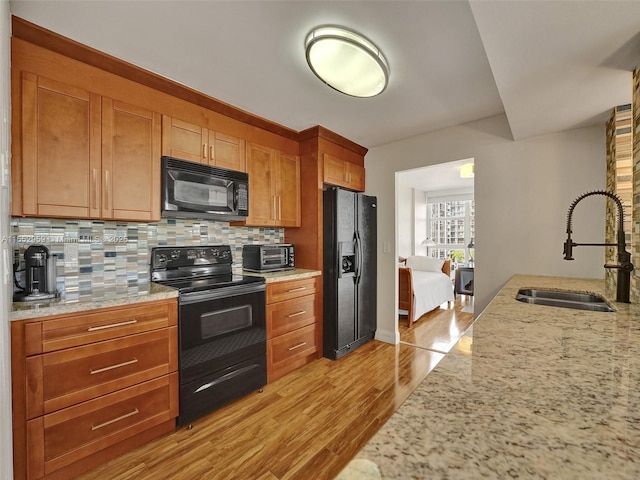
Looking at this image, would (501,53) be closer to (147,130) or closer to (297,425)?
(147,130)

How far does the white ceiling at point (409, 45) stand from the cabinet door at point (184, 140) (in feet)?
0.99

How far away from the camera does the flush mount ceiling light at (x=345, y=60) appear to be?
4.92 ft

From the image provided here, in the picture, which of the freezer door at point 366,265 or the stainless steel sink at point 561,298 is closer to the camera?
the stainless steel sink at point 561,298

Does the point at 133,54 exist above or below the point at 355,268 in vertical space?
above

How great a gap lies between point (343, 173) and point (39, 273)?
8.75 feet

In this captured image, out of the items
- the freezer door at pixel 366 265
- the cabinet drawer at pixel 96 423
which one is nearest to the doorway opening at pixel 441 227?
the freezer door at pixel 366 265

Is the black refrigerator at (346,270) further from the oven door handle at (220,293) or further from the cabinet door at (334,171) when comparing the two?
the oven door handle at (220,293)

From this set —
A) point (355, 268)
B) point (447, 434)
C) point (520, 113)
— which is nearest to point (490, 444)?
point (447, 434)

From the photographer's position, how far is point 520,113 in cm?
202

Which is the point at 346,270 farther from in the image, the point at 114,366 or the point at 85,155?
the point at 85,155

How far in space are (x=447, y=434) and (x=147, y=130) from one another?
92.3 inches

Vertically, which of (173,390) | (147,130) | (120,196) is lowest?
(173,390)

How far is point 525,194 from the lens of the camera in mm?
2553

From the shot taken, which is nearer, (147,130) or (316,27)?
(316,27)
